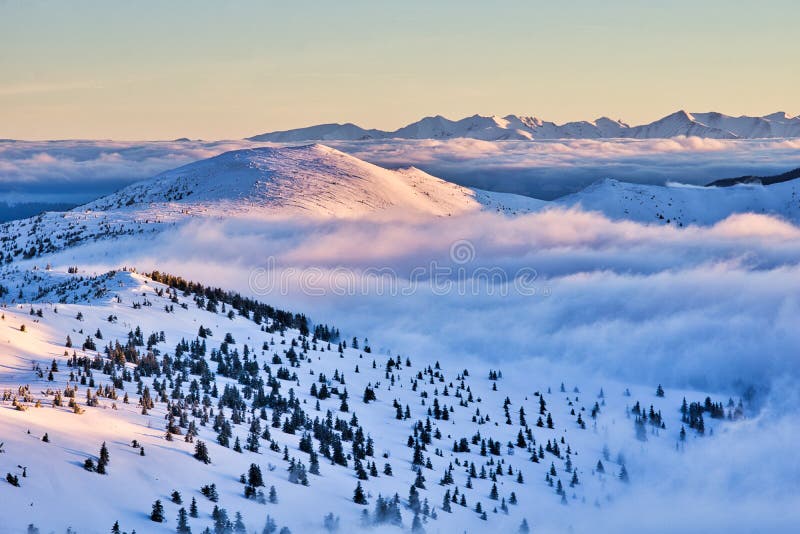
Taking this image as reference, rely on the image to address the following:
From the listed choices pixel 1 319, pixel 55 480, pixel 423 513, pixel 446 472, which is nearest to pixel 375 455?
pixel 446 472

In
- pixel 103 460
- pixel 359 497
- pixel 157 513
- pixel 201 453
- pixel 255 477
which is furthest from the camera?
pixel 359 497

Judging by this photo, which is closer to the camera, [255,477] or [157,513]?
[157,513]

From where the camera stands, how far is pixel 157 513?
309 feet

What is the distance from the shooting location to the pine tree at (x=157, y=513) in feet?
308

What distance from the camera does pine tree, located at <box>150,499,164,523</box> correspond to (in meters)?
93.9

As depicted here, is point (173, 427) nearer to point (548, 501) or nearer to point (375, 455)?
point (375, 455)

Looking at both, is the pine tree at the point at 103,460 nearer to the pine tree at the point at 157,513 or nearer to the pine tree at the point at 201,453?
the pine tree at the point at 157,513

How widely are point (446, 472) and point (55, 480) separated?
8328cm

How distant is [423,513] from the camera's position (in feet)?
450

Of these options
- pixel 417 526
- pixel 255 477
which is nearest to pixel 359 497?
pixel 417 526

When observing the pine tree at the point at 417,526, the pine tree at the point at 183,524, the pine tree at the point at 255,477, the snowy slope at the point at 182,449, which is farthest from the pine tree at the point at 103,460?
the pine tree at the point at 417,526

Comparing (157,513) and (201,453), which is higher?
(157,513)

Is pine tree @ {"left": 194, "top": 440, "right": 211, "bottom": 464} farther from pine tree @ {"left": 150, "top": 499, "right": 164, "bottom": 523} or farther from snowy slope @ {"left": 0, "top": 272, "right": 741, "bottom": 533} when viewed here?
pine tree @ {"left": 150, "top": 499, "right": 164, "bottom": 523}

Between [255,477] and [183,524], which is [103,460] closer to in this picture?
[183,524]
